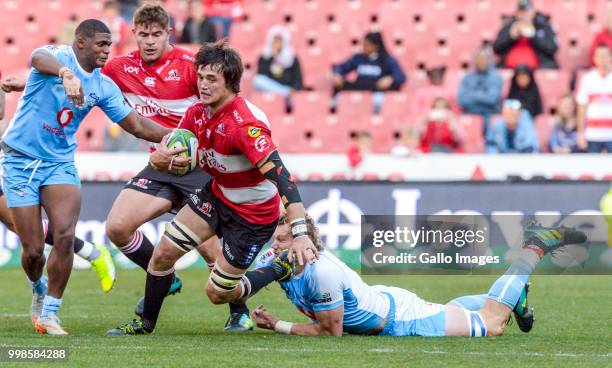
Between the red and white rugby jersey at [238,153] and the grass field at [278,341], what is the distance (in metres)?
0.97

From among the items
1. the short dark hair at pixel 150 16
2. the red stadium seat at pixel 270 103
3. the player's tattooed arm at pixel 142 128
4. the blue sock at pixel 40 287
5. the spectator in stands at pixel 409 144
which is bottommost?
the blue sock at pixel 40 287

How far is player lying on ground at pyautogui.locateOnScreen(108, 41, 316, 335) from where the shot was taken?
8289 millimetres

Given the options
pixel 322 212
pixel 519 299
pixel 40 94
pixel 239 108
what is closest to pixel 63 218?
pixel 40 94

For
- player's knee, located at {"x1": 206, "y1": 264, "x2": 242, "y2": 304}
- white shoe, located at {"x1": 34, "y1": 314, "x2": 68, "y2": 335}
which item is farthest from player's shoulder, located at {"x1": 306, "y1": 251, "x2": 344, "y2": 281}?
white shoe, located at {"x1": 34, "y1": 314, "x2": 68, "y2": 335}

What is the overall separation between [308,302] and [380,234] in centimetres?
211

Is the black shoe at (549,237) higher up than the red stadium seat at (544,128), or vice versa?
the red stadium seat at (544,128)

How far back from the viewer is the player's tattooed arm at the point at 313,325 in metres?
8.69

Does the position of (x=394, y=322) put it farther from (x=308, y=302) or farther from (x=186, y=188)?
(x=186, y=188)

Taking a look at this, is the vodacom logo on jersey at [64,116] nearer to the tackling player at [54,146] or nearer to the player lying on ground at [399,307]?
the tackling player at [54,146]

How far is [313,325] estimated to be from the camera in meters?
8.88

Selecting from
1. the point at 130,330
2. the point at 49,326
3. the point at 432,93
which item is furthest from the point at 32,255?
the point at 432,93

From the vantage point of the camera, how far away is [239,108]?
844 cm

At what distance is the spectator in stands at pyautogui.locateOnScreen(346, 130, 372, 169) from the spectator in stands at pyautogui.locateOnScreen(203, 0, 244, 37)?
130 inches

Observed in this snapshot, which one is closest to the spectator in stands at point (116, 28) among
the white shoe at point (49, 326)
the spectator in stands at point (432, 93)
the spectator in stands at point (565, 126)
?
the spectator in stands at point (432, 93)
